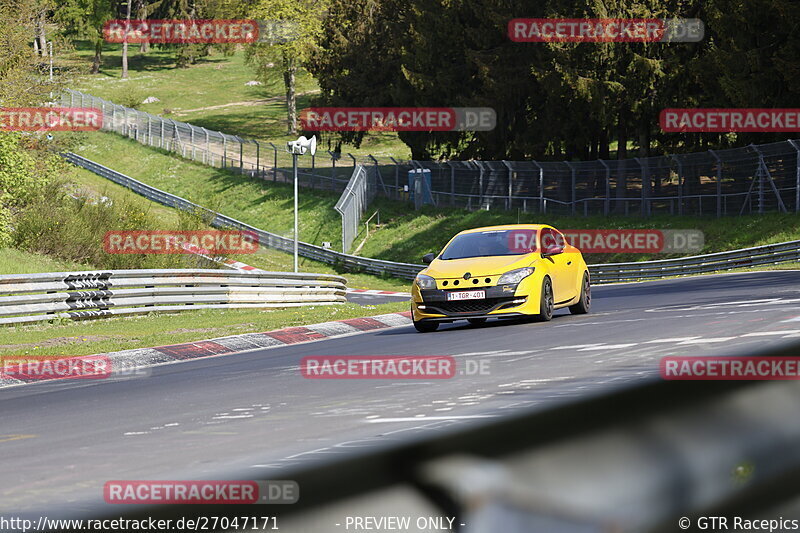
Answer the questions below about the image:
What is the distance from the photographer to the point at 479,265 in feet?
56.1

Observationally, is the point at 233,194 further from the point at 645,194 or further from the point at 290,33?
the point at 645,194

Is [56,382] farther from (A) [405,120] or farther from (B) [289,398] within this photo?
(A) [405,120]

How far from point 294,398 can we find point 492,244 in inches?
342

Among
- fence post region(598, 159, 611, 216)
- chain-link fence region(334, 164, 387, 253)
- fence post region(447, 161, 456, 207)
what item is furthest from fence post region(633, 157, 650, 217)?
chain-link fence region(334, 164, 387, 253)

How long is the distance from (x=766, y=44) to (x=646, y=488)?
1702 inches

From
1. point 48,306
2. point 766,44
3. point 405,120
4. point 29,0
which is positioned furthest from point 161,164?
point 48,306

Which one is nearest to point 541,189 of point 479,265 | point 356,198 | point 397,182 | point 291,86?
point 356,198

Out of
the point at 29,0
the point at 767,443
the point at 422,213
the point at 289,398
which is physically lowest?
the point at 422,213

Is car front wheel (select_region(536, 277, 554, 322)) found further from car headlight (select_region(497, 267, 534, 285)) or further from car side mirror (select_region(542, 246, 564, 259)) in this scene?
car headlight (select_region(497, 267, 534, 285))

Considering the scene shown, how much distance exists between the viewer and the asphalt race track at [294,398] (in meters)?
6.54

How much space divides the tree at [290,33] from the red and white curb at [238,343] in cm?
6652

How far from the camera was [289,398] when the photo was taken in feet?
32.9

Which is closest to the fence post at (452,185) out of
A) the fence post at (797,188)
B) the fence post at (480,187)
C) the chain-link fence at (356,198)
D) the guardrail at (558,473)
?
the fence post at (480,187)

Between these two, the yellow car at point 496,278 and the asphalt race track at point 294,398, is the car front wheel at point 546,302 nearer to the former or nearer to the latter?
the yellow car at point 496,278
